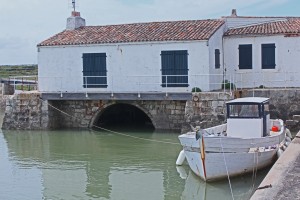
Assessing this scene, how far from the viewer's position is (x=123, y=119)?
27359 mm

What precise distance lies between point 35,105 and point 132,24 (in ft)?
21.6

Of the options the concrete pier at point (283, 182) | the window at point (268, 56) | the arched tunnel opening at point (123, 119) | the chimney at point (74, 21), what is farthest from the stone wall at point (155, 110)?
the concrete pier at point (283, 182)

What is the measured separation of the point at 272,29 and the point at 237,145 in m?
12.0

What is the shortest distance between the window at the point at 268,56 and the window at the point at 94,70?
763 centimetres

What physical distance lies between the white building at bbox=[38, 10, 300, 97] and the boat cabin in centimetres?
719

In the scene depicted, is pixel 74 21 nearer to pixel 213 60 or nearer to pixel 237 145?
pixel 213 60

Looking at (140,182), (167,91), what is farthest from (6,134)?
(140,182)

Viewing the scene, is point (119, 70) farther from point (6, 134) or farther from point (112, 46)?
point (6, 134)

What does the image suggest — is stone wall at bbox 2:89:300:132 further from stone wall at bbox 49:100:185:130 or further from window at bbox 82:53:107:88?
window at bbox 82:53:107:88

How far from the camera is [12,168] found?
633 inches

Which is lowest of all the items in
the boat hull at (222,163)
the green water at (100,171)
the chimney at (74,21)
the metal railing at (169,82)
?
the green water at (100,171)

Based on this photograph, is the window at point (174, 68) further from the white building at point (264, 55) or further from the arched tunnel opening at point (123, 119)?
the arched tunnel opening at point (123, 119)

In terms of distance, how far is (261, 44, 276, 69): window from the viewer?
22.6 m

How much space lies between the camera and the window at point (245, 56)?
23.0 m
